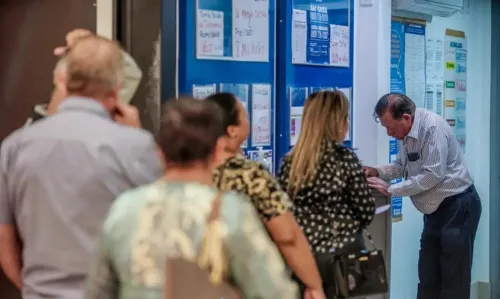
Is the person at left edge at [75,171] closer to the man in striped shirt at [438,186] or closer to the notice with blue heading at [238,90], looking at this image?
the notice with blue heading at [238,90]

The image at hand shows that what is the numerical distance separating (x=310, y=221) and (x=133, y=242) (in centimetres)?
158

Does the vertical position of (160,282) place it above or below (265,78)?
below

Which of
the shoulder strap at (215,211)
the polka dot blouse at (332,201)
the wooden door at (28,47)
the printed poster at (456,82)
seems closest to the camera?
the shoulder strap at (215,211)

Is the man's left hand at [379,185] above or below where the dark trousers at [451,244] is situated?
above

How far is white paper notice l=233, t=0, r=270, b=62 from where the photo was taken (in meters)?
4.50

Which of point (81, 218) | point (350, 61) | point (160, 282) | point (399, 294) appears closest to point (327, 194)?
point (81, 218)

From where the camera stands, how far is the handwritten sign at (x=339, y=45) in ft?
17.3

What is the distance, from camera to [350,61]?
5.43 m

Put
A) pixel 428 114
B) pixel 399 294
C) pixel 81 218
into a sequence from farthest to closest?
pixel 399 294
pixel 428 114
pixel 81 218

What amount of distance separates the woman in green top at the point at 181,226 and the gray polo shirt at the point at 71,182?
13.5 inches

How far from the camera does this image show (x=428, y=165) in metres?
5.53

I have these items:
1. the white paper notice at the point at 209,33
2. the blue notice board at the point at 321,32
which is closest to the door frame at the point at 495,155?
the blue notice board at the point at 321,32

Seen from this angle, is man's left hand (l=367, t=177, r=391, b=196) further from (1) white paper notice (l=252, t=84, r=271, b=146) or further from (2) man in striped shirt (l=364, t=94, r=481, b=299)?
(1) white paper notice (l=252, t=84, r=271, b=146)

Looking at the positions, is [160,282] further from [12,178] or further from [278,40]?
[278,40]
